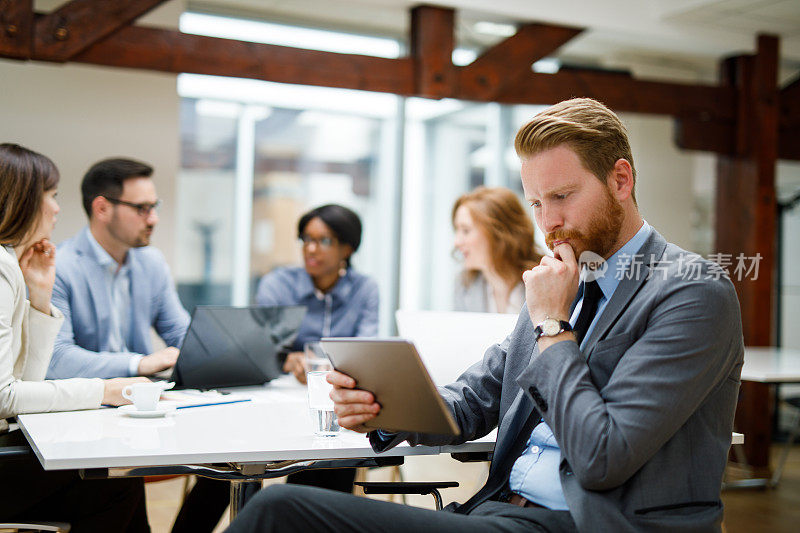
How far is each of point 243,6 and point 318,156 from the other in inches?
45.5

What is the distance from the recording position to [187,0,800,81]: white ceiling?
4.76 m

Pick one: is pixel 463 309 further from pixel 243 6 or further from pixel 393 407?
pixel 243 6

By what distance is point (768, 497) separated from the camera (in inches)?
175

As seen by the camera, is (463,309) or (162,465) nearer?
(162,465)

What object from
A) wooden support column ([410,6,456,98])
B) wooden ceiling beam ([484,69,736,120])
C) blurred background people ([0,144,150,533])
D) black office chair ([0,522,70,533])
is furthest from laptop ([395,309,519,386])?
wooden ceiling beam ([484,69,736,120])

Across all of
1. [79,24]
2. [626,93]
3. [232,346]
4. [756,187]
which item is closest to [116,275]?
[232,346]

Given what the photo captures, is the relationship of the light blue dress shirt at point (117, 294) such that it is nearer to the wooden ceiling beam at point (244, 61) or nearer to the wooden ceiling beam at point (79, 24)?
the wooden ceiling beam at point (79, 24)

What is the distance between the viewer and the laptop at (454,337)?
2230mm

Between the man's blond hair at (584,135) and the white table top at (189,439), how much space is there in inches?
28.2

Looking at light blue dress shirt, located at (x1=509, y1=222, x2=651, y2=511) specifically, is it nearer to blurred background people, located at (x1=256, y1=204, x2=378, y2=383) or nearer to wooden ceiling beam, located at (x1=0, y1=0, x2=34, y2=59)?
blurred background people, located at (x1=256, y1=204, x2=378, y2=383)

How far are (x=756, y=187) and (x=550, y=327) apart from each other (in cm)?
443

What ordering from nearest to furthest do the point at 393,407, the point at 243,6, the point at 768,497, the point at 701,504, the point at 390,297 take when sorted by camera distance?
the point at 701,504 → the point at 393,407 → the point at 768,497 → the point at 243,6 → the point at 390,297

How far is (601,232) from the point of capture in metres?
1.64

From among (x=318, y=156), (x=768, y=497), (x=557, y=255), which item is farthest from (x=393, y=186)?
(x=557, y=255)
